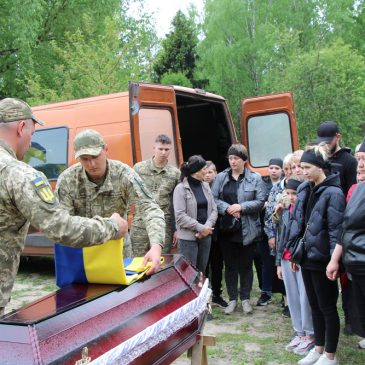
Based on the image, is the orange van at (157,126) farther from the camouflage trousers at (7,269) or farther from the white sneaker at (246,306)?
the camouflage trousers at (7,269)

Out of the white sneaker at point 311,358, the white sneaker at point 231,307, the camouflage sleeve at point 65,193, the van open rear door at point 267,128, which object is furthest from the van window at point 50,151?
the white sneaker at point 311,358

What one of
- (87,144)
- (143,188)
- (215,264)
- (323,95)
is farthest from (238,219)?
(323,95)

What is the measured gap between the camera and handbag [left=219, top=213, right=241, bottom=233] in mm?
5445

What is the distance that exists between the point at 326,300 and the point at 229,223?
1.80 metres

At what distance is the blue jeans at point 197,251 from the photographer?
5293 mm

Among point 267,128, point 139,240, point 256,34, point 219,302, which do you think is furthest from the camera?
point 256,34

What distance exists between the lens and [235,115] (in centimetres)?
2061

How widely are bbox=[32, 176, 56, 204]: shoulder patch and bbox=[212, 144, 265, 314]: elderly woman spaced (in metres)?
3.27

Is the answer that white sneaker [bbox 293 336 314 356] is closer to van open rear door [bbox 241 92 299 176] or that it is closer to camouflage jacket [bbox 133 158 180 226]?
camouflage jacket [bbox 133 158 180 226]

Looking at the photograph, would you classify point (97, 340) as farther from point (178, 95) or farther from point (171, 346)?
point (178, 95)

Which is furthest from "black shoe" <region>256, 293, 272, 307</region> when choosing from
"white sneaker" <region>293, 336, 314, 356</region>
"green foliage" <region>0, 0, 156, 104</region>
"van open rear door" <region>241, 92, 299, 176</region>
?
"green foliage" <region>0, 0, 156, 104</region>

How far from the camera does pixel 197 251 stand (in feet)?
17.6

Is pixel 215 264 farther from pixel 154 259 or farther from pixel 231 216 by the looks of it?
pixel 154 259

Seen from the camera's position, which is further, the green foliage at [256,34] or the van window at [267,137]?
the green foliage at [256,34]
